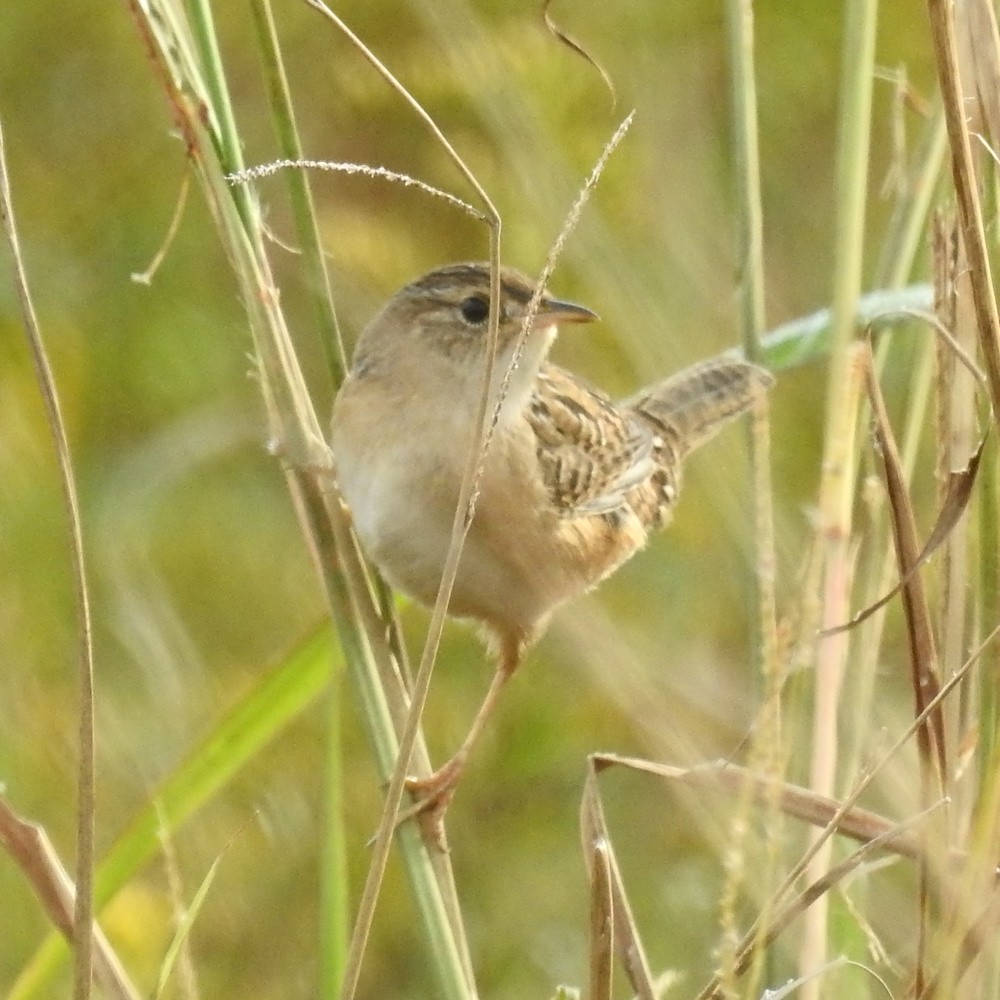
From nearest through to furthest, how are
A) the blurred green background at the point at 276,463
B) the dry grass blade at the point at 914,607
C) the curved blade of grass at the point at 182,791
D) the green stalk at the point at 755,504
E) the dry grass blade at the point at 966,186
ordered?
the green stalk at the point at 755,504, the dry grass blade at the point at 966,186, the dry grass blade at the point at 914,607, the curved blade of grass at the point at 182,791, the blurred green background at the point at 276,463

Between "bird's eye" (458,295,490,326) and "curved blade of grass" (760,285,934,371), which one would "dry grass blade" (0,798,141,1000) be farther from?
"bird's eye" (458,295,490,326)

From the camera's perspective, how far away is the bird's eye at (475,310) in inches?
107

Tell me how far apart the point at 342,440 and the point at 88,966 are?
1361mm

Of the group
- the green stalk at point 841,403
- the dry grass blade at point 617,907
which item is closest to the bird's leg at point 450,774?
the dry grass blade at point 617,907

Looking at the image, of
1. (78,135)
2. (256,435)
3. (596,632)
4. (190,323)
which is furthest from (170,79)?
(78,135)

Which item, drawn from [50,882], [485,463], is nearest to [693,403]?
[485,463]

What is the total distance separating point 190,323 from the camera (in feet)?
13.7

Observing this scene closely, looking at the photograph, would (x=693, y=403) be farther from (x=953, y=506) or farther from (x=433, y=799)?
(x=953, y=506)

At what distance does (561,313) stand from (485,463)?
31cm

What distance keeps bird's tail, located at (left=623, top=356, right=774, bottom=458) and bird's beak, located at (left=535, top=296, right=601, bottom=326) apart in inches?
27.6

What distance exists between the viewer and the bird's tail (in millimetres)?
3422

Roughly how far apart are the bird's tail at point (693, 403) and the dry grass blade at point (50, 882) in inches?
77.5

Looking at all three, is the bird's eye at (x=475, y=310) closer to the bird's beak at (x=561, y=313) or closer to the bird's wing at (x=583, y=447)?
the bird's beak at (x=561, y=313)

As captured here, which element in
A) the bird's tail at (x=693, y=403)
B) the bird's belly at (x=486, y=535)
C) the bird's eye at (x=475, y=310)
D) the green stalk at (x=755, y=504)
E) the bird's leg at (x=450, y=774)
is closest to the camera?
the green stalk at (x=755, y=504)
